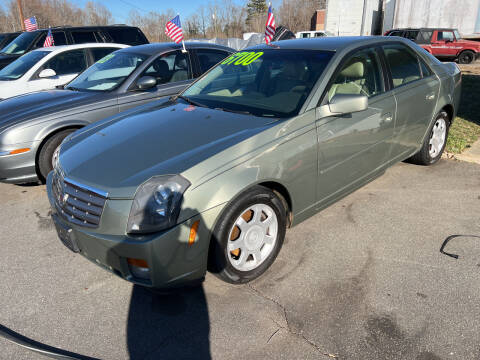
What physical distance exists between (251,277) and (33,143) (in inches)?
122

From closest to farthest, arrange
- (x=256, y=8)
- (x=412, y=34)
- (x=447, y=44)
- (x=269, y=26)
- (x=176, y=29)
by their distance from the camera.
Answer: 1. (x=176, y=29)
2. (x=269, y=26)
3. (x=447, y=44)
4. (x=412, y=34)
5. (x=256, y=8)

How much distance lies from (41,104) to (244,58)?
267 cm

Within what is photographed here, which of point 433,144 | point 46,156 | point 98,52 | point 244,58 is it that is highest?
point 244,58

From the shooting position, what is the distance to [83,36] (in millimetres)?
9883

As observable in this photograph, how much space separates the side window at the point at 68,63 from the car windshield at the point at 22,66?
0.76 ft

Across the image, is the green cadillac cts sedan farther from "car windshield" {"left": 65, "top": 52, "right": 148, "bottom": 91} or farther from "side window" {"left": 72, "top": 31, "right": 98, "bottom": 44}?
"side window" {"left": 72, "top": 31, "right": 98, "bottom": 44}

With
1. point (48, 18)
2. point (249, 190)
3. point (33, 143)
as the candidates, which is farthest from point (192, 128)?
point (48, 18)

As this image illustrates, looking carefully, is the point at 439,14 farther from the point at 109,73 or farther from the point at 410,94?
the point at 109,73

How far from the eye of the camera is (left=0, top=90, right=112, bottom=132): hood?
444 cm

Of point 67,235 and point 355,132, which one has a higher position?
point 355,132

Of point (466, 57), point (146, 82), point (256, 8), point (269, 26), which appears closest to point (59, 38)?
point (269, 26)

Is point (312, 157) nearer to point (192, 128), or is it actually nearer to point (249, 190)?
point (249, 190)

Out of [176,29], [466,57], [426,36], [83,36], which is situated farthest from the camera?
[426,36]

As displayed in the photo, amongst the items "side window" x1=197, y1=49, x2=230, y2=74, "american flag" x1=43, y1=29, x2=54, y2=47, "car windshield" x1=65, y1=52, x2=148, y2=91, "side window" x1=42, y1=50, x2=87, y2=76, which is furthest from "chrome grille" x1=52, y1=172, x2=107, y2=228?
"american flag" x1=43, y1=29, x2=54, y2=47
